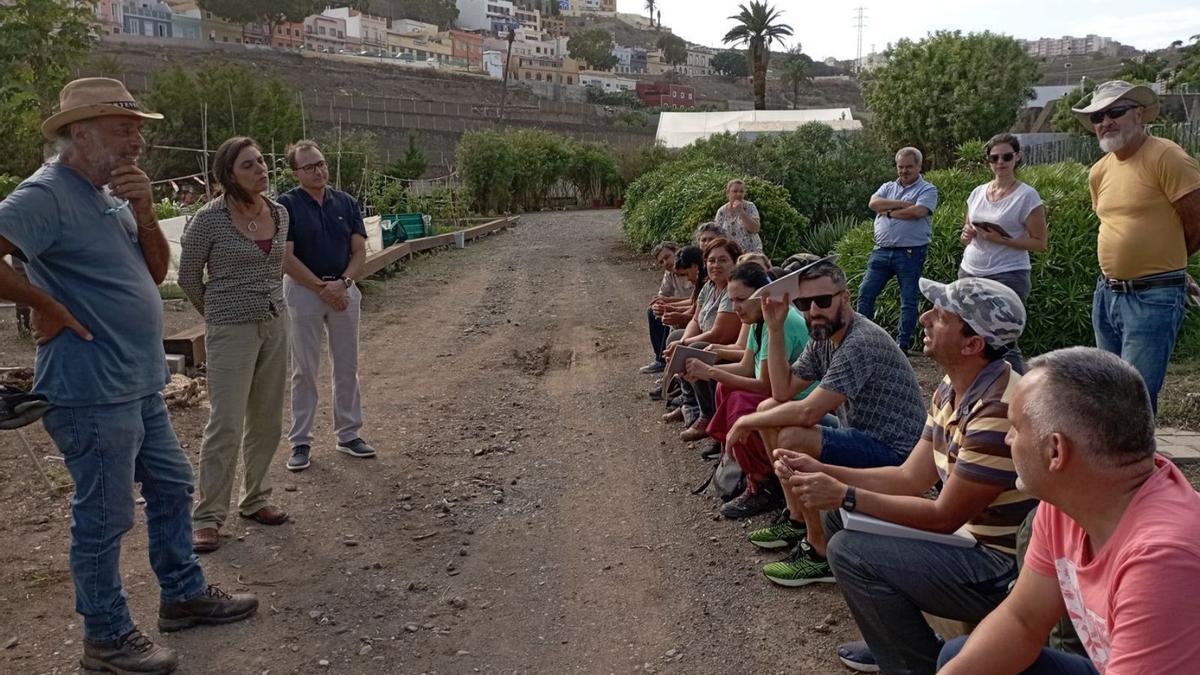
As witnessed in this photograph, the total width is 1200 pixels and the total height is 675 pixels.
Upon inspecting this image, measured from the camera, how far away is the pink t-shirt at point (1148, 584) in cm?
166

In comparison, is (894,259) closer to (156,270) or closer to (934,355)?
(934,355)

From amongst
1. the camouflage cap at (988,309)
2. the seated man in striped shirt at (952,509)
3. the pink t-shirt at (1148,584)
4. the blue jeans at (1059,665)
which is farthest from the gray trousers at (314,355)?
the pink t-shirt at (1148,584)

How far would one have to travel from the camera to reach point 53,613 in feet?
12.5

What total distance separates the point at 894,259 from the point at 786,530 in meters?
4.11

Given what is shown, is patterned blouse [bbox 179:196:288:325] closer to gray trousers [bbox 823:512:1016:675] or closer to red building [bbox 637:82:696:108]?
gray trousers [bbox 823:512:1016:675]

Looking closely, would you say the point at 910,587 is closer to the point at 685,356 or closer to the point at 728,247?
the point at 685,356

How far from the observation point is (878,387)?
153 inches

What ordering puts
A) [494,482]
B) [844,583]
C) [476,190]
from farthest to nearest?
[476,190] < [494,482] < [844,583]

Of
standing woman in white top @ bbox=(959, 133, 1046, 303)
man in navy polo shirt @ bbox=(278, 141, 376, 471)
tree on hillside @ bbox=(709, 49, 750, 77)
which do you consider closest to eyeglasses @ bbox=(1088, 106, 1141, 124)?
standing woman in white top @ bbox=(959, 133, 1046, 303)

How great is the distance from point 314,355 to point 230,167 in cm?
143

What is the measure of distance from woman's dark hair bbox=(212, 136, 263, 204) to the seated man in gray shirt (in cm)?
262

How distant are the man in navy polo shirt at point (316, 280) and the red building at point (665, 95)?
89107 mm

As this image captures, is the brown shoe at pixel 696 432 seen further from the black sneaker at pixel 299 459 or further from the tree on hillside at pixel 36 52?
the tree on hillside at pixel 36 52

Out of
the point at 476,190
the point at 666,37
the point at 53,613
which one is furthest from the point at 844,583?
the point at 666,37
